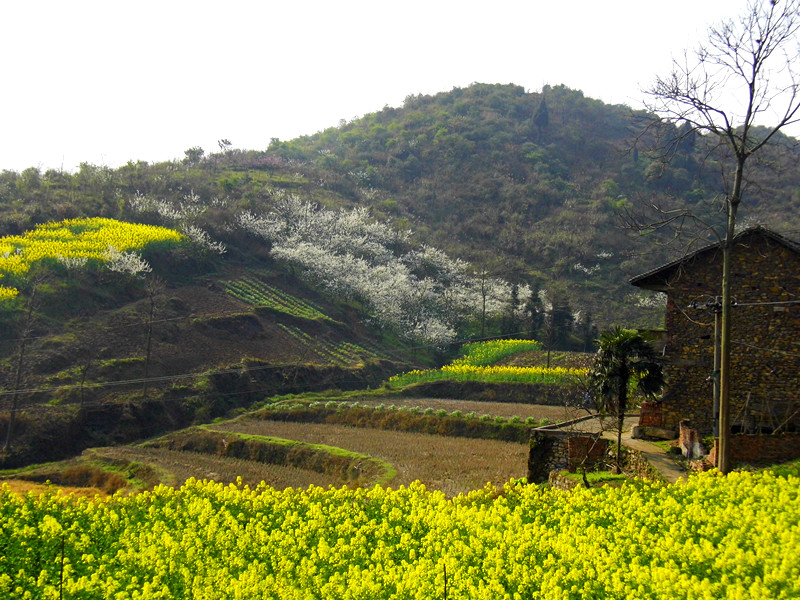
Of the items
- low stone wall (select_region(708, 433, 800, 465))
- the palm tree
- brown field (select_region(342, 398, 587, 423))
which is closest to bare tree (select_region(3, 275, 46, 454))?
brown field (select_region(342, 398, 587, 423))

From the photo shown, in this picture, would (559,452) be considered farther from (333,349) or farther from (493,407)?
(333,349)

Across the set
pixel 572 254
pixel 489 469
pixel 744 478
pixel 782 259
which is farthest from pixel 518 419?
pixel 572 254

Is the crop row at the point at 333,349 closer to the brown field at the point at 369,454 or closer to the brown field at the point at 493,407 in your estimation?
the brown field at the point at 493,407

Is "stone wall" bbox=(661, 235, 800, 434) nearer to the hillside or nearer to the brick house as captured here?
the brick house

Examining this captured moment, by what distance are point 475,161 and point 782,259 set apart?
307 ft

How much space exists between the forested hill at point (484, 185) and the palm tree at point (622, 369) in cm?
1894

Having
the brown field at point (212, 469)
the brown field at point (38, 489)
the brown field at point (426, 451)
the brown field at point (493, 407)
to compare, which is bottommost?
the brown field at point (38, 489)

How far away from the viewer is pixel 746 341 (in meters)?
19.8

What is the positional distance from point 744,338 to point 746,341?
97mm

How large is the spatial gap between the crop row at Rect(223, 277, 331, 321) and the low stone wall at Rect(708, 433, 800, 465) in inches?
1421

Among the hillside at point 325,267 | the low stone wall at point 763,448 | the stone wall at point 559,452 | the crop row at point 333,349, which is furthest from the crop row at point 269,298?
the low stone wall at point 763,448

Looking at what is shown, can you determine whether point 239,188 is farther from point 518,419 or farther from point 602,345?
point 602,345

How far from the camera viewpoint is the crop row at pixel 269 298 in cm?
4931

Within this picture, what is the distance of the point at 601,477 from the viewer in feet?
59.5
